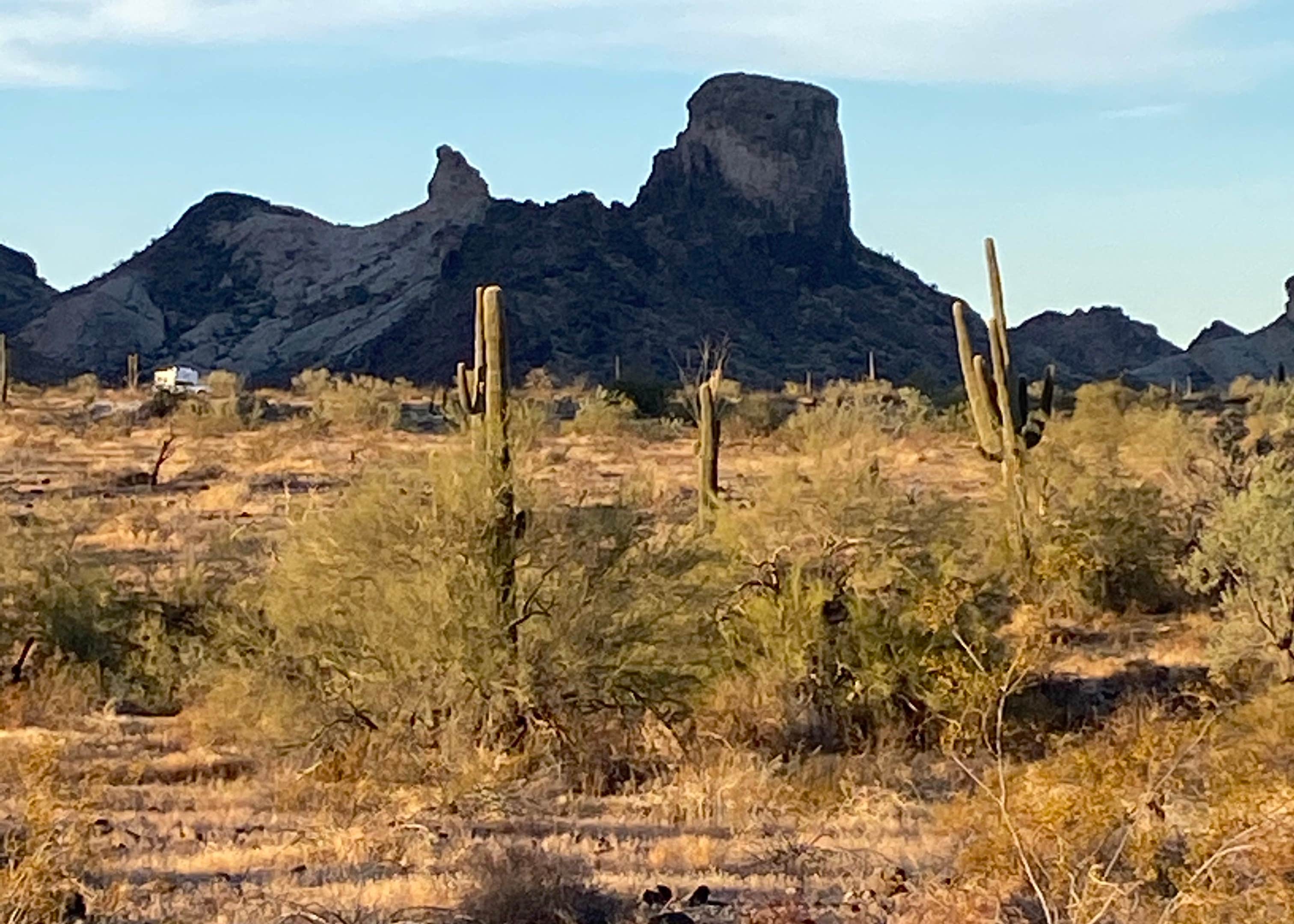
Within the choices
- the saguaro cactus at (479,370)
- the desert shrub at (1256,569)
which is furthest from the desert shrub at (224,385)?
the desert shrub at (1256,569)

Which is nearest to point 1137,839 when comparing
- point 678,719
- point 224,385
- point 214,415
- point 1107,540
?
point 678,719

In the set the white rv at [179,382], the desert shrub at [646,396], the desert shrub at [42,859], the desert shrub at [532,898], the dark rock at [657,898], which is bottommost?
the dark rock at [657,898]

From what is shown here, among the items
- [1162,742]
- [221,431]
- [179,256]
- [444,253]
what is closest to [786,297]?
[444,253]

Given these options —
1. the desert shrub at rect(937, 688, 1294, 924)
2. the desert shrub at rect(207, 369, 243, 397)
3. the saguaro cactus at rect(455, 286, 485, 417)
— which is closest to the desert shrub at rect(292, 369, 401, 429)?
the desert shrub at rect(207, 369, 243, 397)

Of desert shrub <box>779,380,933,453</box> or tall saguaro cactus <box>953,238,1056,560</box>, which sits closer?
tall saguaro cactus <box>953,238,1056,560</box>

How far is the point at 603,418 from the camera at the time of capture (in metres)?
41.9

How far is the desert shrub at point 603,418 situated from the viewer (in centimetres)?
4131

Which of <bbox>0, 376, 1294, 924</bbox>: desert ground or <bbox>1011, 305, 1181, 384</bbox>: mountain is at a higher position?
<bbox>1011, 305, 1181, 384</bbox>: mountain

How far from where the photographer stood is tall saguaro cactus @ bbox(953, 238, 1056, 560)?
19.3m

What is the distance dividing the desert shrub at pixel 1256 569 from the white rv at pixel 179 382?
36.6 m

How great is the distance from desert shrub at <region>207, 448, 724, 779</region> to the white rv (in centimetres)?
3806

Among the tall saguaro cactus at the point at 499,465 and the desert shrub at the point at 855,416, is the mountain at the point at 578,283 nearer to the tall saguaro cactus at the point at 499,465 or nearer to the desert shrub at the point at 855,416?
the desert shrub at the point at 855,416

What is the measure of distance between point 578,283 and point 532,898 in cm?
7401

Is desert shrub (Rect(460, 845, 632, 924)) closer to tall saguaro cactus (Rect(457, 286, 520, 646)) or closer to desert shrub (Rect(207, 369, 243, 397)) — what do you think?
tall saguaro cactus (Rect(457, 286, 520, 646))
